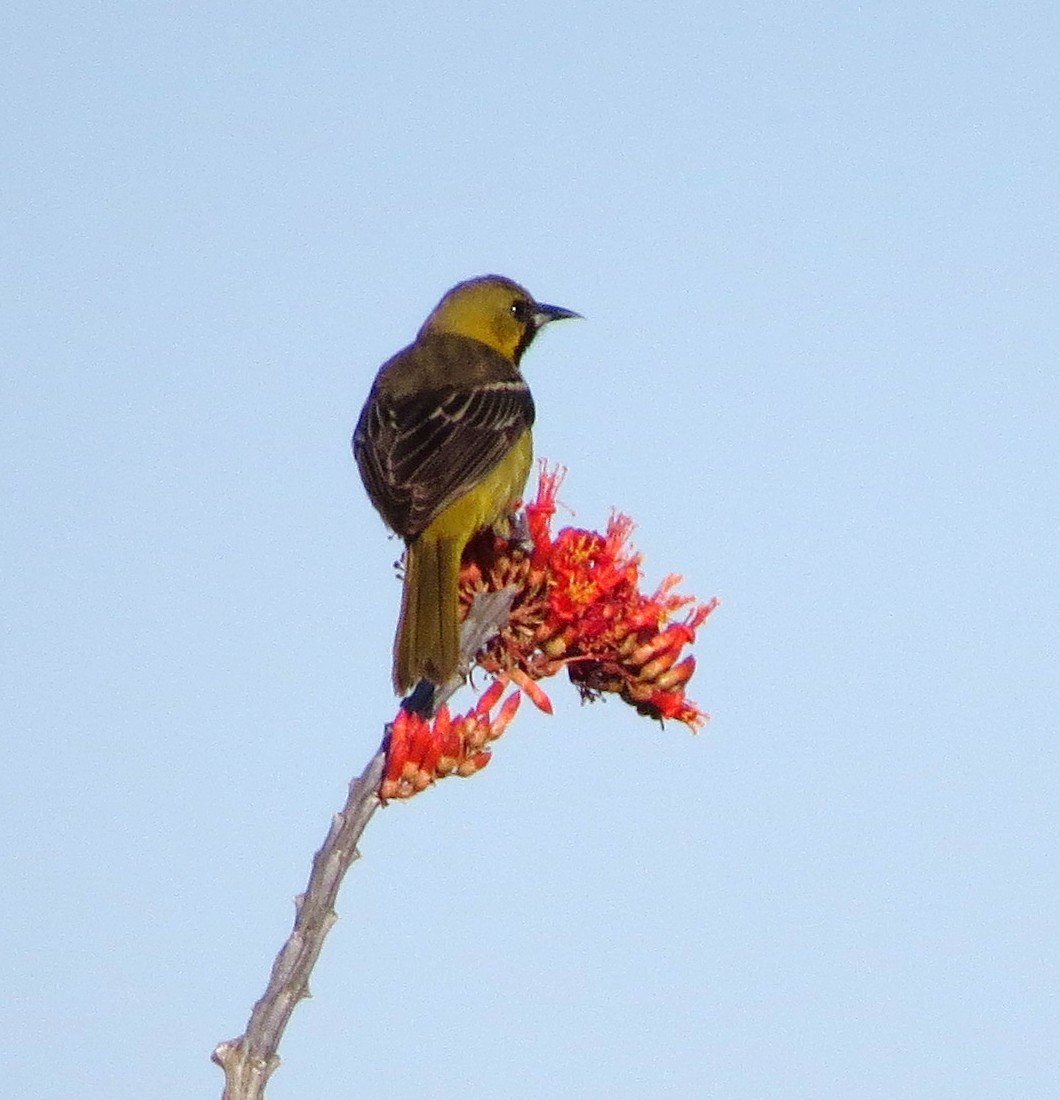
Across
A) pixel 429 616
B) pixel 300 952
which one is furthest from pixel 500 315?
pixel 300 952

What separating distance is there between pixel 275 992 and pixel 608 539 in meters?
2.17

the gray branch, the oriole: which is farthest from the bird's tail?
the gray branch

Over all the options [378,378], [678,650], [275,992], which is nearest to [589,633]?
[678,650]

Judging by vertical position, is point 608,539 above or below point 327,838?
above

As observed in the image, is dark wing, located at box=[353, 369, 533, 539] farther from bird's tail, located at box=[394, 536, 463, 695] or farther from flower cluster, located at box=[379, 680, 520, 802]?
flower cluster, located at box=[379, 680, 520, 802]

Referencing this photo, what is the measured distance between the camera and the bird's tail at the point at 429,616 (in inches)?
187

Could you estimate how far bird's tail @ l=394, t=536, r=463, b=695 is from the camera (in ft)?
15.6

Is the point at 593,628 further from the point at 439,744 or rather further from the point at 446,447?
the point at 446,447

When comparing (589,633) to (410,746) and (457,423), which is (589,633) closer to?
(410,746)

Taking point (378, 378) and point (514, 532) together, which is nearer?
point (514, 532)

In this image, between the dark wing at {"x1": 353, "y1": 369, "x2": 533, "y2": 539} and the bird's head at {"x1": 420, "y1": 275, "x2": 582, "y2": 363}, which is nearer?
the dark wing at {"x1": 353, "y1": 369, "x2": 533, "y2": 539}

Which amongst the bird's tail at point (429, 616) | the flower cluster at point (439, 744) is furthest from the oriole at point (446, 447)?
the flower cluster at point (439, 744)

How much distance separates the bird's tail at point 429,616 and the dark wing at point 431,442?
20 centimetres

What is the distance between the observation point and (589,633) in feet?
15.4
